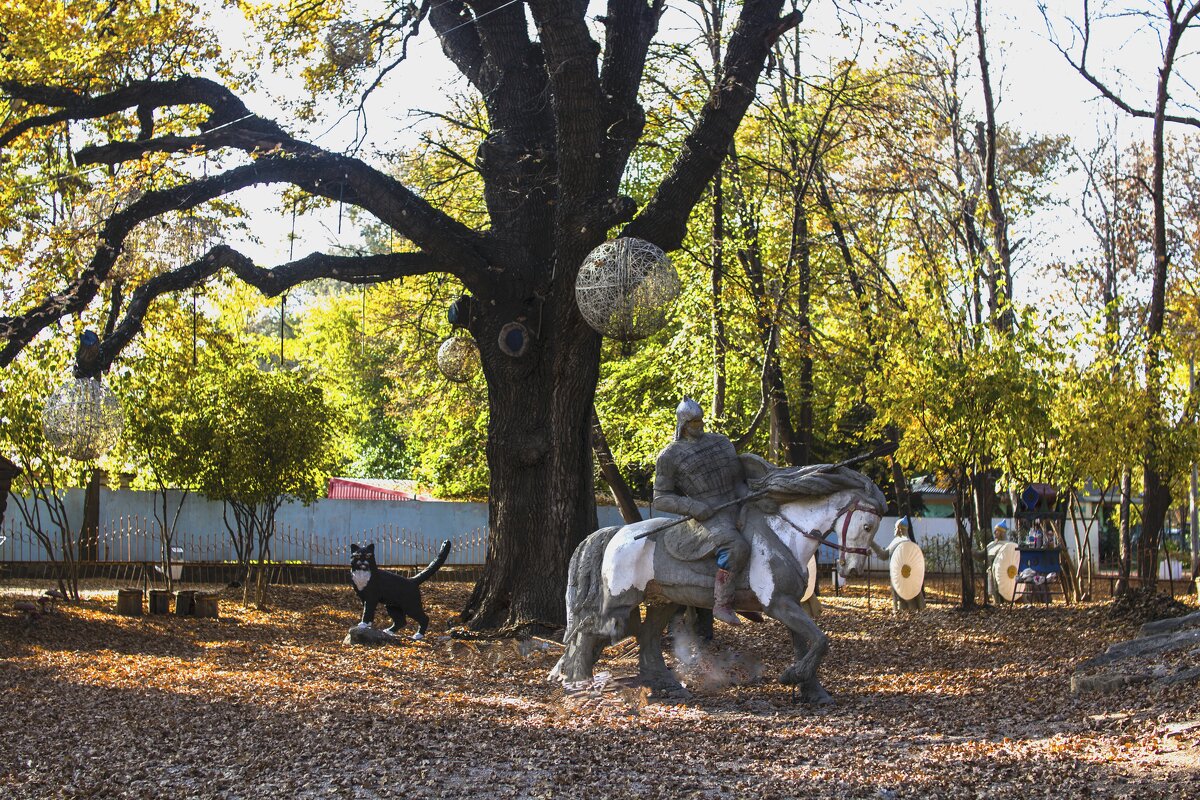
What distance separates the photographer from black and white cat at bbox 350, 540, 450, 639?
1448 centimetres

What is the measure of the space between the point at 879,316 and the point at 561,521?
297 inches

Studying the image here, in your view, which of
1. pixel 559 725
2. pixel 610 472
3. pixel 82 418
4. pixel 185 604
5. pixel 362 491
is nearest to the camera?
pixel 559 725

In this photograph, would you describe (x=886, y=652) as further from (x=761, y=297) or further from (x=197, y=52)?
(x=197, y=52)

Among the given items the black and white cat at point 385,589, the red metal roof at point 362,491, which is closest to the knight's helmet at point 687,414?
the black and white cat at point 385,589

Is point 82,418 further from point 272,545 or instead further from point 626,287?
point 272,545

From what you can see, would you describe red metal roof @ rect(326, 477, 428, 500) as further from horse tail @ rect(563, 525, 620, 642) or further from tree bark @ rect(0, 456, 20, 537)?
horse tail @ rect(563, 525, 620, 642)

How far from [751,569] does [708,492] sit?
78 centimetres

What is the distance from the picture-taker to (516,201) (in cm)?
1588

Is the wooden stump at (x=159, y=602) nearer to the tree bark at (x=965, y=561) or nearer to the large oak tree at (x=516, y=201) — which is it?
the large oak tree at (x=516, y=201)

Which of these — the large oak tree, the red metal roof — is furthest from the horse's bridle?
the red metal roof

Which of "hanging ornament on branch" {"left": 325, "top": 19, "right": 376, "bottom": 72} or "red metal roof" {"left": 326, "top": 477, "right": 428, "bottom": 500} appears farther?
"red metal roof" {"left": 326, "top": 477, "right": 428, "bottom": 500}

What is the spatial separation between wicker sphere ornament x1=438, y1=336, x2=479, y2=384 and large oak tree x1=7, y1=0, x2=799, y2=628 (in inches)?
72.5

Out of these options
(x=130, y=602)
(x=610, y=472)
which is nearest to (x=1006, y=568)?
(x=610, y=472)

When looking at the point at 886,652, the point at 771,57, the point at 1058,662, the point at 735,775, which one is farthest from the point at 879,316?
the point at 735,775
